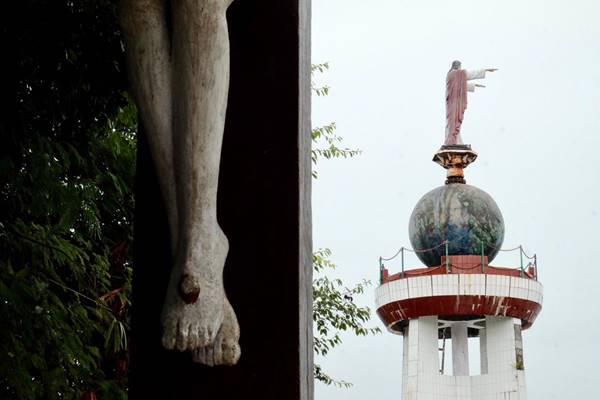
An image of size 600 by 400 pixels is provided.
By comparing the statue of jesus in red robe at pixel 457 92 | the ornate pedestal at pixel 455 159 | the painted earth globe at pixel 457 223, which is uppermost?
the statue of jesus in red robe at pixel 457 92

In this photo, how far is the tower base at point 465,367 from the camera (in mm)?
33688

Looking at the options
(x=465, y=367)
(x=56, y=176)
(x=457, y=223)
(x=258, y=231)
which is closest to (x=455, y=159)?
(x=457, y=223)

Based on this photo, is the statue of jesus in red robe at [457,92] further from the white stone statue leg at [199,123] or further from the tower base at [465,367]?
the white stone statue leg at [199,123]

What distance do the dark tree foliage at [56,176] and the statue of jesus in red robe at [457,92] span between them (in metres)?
33.1

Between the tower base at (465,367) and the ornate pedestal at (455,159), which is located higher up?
the ornate pedestal at (455,159)

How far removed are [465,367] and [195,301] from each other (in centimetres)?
3522

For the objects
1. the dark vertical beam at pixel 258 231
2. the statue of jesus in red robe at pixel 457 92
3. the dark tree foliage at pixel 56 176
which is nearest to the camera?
the dark vertical beam at pixel 258 231

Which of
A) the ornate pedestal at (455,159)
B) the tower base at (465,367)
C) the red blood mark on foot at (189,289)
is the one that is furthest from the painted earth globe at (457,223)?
the red blood mark on foot at (189,289)

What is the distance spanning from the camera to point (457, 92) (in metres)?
39.2

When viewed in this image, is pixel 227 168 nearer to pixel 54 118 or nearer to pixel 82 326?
pixel 54 118

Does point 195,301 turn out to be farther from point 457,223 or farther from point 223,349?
point 457,223

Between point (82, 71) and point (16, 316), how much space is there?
39.0 inches

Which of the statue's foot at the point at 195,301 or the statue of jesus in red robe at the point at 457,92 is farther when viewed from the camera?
the statue of jesus in red robe at the point at 457,92

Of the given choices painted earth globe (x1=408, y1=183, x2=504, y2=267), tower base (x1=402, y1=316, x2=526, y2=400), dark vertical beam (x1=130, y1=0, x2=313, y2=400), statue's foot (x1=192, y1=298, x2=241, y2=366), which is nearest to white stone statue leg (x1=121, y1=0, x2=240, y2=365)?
statue's foot (x1=192, y1=298, x2=241, y2=366)
